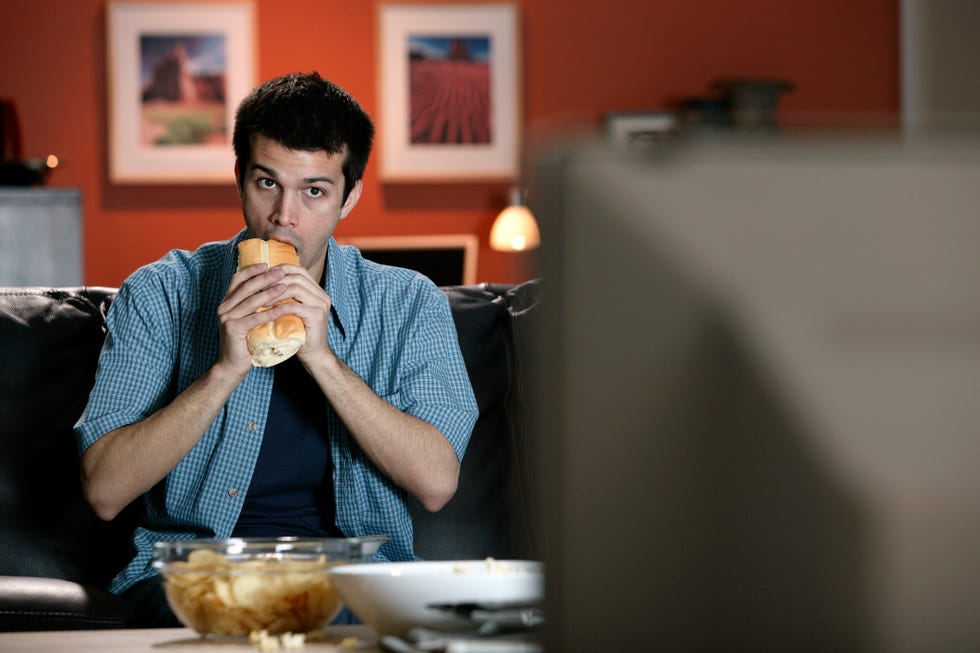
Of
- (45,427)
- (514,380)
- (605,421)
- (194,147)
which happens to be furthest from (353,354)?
(194,147)

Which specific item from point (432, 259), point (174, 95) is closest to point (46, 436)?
point (432, 259)

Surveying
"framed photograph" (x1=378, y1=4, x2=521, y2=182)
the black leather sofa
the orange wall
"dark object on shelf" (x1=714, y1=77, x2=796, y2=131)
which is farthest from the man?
"dark object on shelf" (x1=714, y1=77, x2=796, y2=131)

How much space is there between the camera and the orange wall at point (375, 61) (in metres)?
5.26

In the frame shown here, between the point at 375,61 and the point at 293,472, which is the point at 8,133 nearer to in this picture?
the point at 375,61

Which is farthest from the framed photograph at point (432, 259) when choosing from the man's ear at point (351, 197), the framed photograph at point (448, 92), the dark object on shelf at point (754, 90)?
the dark object on shelf at point (754, 90)

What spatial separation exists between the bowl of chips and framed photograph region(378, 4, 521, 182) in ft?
14.6

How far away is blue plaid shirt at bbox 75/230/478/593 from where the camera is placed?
1.73 metres

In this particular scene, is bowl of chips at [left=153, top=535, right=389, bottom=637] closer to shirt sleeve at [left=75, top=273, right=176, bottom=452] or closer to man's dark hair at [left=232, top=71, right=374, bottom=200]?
shirt sleeve at [left=75, top=273, right=176, bottom=452]

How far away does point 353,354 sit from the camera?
1.87m

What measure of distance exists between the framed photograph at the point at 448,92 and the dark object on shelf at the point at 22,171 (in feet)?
5.31

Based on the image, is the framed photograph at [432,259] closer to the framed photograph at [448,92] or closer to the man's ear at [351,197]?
the framed photograph at [448,92]

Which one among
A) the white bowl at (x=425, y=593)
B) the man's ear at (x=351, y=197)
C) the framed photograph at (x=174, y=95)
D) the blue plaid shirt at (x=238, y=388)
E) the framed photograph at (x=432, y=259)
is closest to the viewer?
the white bowl at (x=425, y=593)

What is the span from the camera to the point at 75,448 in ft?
6.23

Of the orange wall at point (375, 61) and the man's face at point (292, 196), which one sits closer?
the man's face at point (292, 196)
